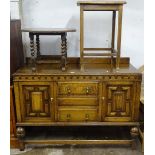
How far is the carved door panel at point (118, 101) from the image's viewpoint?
1961 mm

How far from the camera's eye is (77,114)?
2.03m

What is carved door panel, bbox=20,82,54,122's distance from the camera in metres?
1.97

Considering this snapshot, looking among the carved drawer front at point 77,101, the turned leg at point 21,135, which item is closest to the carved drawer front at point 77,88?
the carved drawer front at point 77,101

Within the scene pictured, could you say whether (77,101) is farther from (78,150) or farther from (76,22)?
(76,22)

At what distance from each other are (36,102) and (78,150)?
0.62 m

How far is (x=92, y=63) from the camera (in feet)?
7.55

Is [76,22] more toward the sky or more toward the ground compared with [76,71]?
more toward the sky

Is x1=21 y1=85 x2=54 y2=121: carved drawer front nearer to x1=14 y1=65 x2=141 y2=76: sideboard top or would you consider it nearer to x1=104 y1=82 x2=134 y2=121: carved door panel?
x1=14 y1=65 x2=141 y2=76: sideboard top

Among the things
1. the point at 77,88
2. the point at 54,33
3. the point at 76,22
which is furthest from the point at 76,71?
the point at 76,22

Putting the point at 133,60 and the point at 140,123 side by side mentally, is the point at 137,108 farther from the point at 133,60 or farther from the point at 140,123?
the point at 133,60

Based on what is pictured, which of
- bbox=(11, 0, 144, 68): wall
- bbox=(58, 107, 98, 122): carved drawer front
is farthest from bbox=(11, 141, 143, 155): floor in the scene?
bbox=(11, 0, 144, 68): wall

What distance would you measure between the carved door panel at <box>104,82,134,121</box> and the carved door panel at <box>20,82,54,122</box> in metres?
0.51

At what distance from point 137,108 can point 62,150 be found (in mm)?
816
